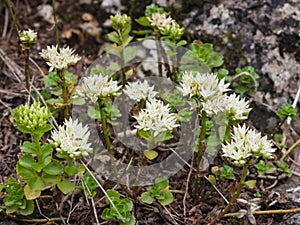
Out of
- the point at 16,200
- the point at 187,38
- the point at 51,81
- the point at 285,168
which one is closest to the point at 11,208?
the point at 16,200

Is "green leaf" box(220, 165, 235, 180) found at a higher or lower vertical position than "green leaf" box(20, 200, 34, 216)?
higher

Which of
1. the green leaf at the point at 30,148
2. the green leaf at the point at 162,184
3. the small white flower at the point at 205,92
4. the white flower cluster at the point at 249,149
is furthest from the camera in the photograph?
the green leaf at the point at 162,184

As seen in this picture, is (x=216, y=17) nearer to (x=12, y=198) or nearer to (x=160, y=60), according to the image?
(x=160, y=60)

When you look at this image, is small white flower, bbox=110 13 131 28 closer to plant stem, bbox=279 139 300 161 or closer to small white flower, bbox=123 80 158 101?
small white flower, bbox=123 80 158 101

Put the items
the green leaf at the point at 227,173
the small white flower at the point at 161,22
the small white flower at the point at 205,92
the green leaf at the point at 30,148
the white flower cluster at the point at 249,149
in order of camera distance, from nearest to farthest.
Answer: the white flower cluster at the point at 249,149 → the small white flower at the point at 205,92 → the green leaf at the point at 30,148 → the green leaf at the point at 227,173 → the small white flower at the point at 161,22

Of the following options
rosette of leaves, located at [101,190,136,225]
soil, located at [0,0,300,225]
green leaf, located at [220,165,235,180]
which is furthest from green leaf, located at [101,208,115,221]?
green leaf, located at [220,165,235,180]

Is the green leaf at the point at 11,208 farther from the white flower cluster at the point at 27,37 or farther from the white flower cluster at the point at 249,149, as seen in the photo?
the white flower cluster at the point at 249,149

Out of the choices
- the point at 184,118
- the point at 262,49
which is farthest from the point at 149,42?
the point at 184,118

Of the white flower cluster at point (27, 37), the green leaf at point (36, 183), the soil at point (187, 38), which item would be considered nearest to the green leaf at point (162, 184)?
the soil at point (187, 38)
